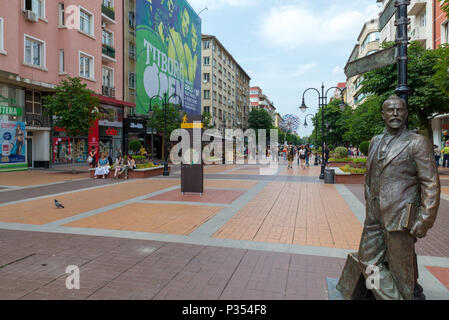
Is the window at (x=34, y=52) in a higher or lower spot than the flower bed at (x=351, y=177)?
higher

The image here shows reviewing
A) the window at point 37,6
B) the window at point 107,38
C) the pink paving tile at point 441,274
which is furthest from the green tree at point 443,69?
the window at point 107,38

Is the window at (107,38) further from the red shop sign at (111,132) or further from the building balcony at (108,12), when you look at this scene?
the red shop sign at (111,132)

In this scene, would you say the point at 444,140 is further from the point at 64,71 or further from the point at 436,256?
the point at 64,71

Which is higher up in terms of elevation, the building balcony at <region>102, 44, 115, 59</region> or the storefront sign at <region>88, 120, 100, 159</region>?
the building balcony at <region>102, 44, 115, 59</region>

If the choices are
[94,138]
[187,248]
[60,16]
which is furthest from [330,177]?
[60,16]

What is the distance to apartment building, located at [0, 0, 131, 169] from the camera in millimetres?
19172

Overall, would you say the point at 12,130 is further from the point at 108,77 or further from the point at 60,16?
the point at 108,77

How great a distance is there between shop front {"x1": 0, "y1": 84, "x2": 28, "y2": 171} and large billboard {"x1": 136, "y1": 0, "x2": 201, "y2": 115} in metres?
11.3

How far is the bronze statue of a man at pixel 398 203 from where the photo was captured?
2.61 meters

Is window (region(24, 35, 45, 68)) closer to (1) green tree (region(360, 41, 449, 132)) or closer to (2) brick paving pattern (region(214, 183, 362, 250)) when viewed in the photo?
(2) brick paving pattern (region(214, 183, 362, 250))

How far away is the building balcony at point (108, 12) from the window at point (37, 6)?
5.39m

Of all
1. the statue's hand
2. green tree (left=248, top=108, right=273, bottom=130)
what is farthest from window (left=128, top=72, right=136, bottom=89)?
green tree (left=248, top=108, right=273, bottom=130)

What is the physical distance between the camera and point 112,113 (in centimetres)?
2755
